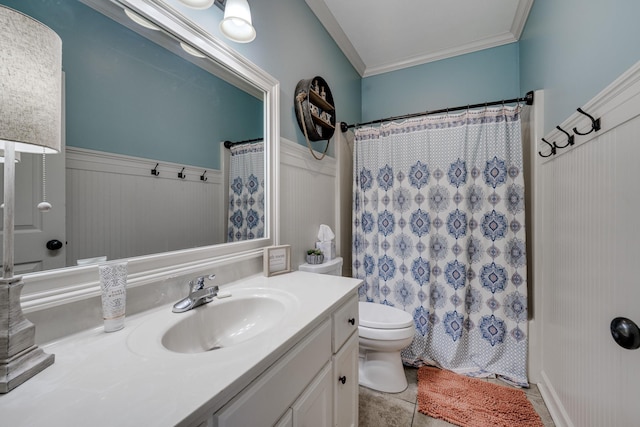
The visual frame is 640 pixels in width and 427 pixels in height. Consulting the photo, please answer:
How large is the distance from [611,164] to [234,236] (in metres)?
1.46

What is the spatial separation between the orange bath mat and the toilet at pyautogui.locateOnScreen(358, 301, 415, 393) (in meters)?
0.17

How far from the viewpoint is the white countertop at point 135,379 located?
1.31 feet

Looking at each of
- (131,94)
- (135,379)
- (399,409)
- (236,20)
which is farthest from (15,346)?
(399,409)

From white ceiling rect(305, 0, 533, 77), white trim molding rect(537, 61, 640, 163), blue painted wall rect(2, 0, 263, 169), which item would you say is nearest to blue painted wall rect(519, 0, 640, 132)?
white trim molding rect(537, 61, 640, 163)

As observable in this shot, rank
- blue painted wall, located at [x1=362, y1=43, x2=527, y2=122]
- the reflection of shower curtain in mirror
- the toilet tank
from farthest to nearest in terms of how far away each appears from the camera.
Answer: blue painted wall, located at [x1=362, y1=43, x2=527, y2=122] → the toilet tank → the reflection of shower curtain in mirror

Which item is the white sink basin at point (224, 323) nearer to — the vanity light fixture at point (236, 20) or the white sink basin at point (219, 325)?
the white sink basin at point (219, 325)

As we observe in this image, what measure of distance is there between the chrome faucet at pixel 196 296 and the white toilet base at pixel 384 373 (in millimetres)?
1196

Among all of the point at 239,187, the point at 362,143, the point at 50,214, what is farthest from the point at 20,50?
the point at 362,143

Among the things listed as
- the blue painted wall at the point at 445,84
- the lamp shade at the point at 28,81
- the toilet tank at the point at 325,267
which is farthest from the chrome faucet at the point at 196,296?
the blue painted wall at the point at 445,84

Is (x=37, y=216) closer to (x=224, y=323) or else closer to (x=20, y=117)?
(x=20, y=117)

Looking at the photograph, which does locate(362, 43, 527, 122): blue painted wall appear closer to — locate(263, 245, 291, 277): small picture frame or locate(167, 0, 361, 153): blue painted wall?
locate(167, 0, 361, 153): blue painted wall

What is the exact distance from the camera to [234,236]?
1.21 m

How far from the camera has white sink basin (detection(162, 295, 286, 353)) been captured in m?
0.78

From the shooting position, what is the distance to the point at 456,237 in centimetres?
179
